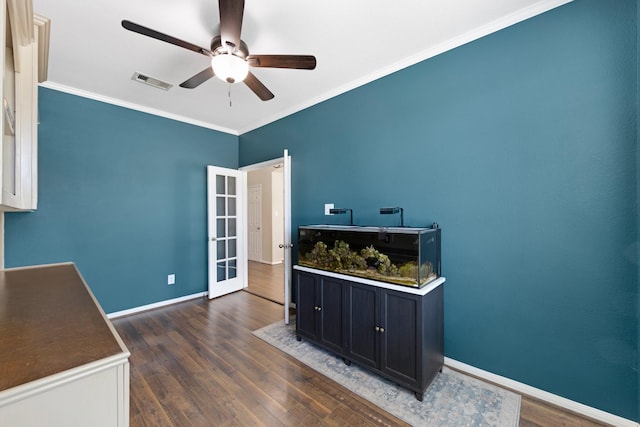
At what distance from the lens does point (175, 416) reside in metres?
1.69

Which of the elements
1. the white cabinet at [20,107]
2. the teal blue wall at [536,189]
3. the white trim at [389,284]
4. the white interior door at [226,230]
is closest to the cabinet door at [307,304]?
the white trim at [389,284]

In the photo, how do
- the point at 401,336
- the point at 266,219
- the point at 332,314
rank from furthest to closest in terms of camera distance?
1. the point at 266,219
2. the point at 332,314
3. the point at 401,336

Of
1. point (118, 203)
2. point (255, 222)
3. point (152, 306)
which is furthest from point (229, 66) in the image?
Result: point (255, 222)

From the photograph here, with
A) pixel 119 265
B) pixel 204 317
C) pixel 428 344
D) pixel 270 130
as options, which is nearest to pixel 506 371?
pixel 428 344

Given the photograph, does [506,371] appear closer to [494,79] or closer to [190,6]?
[494,79]

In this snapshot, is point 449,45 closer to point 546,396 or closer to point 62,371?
point 546,396

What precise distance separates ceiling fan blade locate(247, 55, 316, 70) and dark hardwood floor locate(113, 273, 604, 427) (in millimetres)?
2333

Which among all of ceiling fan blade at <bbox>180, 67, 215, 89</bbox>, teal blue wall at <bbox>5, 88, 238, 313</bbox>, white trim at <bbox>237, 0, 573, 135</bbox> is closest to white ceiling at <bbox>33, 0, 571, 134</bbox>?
white trim at <bbox>237, 0, 573, 135</bbox>

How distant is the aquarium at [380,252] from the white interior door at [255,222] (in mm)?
4461

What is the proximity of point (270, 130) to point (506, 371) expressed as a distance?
12.1ft

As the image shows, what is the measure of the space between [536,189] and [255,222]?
6.04 metres

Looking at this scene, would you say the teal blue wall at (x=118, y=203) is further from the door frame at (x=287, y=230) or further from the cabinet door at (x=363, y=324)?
the cabinet door at (x=363, y=324)

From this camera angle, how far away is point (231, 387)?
196cm

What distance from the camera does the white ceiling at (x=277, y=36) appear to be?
1.79m
